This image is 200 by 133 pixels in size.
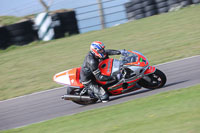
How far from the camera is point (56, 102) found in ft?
30.6

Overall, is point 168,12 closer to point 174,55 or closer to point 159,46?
point 159,46

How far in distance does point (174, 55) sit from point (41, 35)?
29.4ft

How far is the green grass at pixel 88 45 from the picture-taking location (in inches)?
486

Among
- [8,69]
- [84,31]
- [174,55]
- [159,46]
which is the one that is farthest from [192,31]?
[8,69]

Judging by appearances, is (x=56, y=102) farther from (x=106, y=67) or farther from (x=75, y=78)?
(x=106, y=67)

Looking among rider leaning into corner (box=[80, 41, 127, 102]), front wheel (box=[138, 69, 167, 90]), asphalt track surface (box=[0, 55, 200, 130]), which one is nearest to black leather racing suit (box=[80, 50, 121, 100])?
rider leaning into corner (box=[80, 41, 127, 102])

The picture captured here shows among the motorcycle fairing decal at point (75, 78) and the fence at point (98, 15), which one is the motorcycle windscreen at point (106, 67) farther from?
the fence at point (98, 15)

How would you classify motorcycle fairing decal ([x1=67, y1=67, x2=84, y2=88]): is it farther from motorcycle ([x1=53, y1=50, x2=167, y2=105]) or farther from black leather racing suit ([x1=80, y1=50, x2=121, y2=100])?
black leather racing suit ([x1=80, y1=50, x2=121, y2=100])

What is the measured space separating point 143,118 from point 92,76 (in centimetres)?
272

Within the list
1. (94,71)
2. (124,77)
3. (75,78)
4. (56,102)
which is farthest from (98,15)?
(94,71)

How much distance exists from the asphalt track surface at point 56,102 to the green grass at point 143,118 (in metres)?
0.88

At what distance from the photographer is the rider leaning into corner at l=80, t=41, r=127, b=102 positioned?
7.84m

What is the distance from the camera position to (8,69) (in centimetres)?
1506

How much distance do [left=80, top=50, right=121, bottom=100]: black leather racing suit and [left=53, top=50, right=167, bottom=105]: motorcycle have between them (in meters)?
0.13
